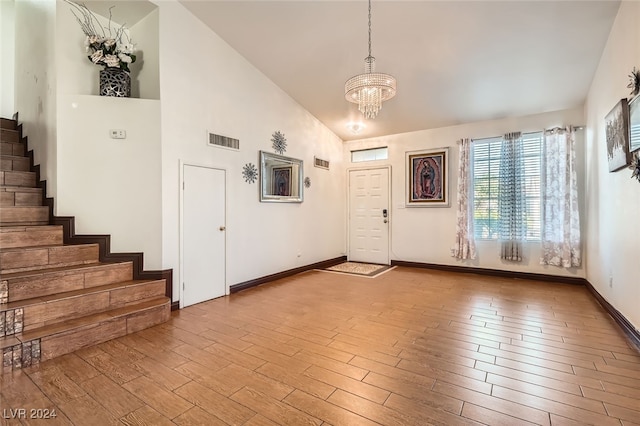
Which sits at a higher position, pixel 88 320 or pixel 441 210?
pixel 441 210

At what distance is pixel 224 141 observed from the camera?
13.7ft

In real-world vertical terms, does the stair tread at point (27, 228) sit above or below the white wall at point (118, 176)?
below

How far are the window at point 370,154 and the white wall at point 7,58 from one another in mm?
5768

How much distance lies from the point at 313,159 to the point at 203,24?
2809 mm

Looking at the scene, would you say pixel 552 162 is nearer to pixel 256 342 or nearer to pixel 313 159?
pixel 313 159

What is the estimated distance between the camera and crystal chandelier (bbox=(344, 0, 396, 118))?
10.4 feet

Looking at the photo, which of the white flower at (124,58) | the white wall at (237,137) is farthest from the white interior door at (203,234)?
the white flower at (124,58)

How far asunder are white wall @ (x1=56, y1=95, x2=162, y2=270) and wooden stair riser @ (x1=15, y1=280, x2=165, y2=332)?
0.32 meters

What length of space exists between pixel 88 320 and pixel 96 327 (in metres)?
0.11

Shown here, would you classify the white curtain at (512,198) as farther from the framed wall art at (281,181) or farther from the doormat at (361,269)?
the framed wall art at (281,181)

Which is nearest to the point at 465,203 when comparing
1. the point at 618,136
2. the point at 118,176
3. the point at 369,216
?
the point at 369,216

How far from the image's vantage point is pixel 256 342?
2.66 m

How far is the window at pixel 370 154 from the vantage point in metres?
6.43

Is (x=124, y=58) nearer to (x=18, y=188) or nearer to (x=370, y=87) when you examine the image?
(x=18, y=188)
